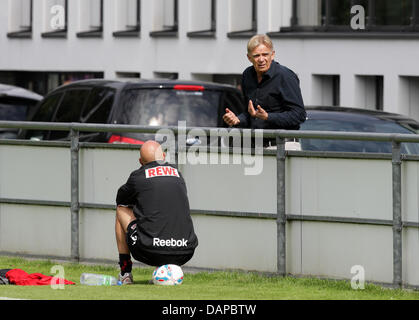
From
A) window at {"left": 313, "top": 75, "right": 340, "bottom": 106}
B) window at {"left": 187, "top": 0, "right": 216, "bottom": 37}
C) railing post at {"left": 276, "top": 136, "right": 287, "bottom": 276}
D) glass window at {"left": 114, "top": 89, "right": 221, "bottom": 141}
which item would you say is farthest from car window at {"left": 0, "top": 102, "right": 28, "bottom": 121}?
window at {"left": 187, "top": 0, "right": 216, "bottom": 37}

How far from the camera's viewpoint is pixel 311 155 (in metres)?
13.2

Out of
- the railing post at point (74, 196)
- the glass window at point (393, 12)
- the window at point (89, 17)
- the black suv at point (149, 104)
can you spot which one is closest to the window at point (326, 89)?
the glass window at point (393, 12)

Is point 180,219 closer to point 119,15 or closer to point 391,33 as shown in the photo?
point 391,33

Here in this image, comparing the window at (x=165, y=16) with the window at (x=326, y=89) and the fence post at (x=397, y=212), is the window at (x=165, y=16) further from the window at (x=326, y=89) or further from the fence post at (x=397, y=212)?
the fence post at (x=397, y=212)

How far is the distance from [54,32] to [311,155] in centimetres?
2938

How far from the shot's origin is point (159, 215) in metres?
12.4

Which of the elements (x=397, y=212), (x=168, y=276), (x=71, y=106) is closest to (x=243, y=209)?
Answer: (x=168, y=276)

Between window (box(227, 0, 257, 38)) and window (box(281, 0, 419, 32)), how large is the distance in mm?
1654

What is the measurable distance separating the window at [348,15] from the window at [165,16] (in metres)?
5.04

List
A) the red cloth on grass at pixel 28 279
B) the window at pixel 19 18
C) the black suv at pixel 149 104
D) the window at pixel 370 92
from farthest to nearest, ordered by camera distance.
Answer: the window at pixel 19 18 < the window at pixel 370 92 < the black suv at pixel 149 104 < the red cloth on grass at pixel 28 279

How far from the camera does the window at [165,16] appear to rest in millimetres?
37312

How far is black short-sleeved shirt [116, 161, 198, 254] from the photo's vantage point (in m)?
12.4

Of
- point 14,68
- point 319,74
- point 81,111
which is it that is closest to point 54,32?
point 14,68

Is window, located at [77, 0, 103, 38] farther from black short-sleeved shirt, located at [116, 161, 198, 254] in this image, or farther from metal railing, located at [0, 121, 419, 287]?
black short-sleeved shirt, located at [116, 161, 198, 254]
